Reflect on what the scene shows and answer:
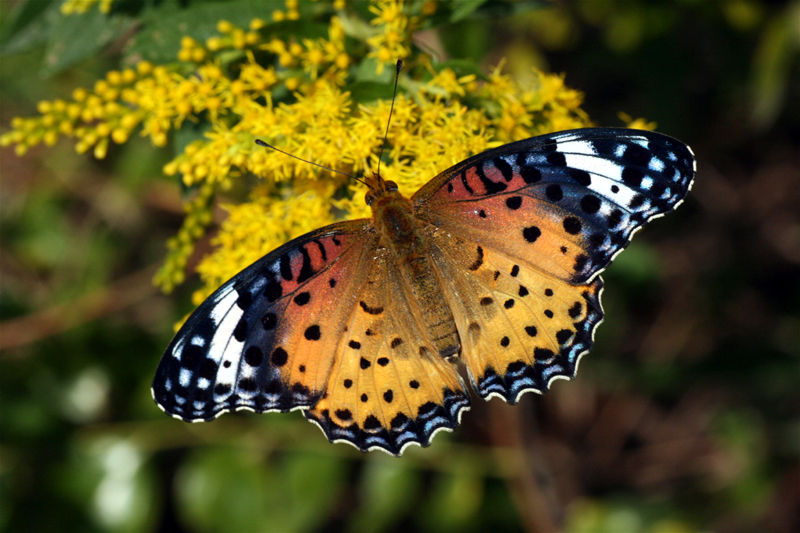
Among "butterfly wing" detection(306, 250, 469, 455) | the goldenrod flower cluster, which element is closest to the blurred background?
the goldenrod flower cluster

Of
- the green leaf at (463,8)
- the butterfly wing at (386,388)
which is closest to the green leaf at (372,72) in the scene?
the green leaf at (463,8)

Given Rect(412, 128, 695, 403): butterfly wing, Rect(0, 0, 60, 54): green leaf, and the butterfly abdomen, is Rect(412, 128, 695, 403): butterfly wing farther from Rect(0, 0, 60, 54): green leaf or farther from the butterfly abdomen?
Rect(0, 0, 60, 54): green leaf

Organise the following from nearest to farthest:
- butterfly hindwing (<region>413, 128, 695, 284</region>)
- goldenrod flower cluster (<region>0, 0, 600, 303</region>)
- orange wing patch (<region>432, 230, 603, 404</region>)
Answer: butterfly hindwing (<region>413, 128, 695, 284</region>) < orange wing patch (<region>432, 230, 603, 404</region>) < goldenrod flower cluster (<region>0, 0, 600, 303</region>)

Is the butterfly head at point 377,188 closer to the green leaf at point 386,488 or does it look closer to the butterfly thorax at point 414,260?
the butterfly thorax at point 414,260

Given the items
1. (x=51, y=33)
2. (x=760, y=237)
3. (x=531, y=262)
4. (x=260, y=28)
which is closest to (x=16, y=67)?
(x=51, y=33)

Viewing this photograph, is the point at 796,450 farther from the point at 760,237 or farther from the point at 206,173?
the point at 206,173
